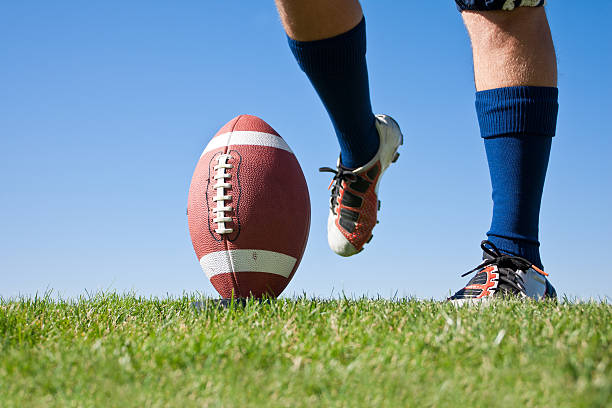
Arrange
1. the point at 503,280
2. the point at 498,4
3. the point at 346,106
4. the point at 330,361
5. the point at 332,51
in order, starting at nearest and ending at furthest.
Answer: the point at 330,361, the point at 332,51, the point at 346,106, the point at 498,4, the point at 503,280

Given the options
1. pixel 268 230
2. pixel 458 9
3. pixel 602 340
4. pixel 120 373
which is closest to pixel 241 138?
pixel 268 230

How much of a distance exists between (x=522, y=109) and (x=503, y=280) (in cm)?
102

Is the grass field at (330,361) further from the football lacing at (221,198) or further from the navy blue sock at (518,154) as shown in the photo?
the football lacing at (221,198)

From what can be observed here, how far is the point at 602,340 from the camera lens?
189 cm

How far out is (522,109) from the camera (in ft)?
10.8

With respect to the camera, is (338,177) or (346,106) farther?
(338,177)

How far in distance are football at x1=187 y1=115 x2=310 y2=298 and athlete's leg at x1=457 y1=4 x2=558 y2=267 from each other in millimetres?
1309

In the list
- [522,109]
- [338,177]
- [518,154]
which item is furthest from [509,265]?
[338,177]

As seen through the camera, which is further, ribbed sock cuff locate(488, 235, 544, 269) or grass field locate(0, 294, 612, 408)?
ribbed sock cuff locate(488, 235, 544, 269)

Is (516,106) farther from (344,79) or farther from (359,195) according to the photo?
(344,79)

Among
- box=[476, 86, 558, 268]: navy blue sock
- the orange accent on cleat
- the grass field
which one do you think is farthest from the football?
the orange accent on cleat

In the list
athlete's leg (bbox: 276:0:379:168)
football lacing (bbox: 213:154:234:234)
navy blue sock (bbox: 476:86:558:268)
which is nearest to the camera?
athlete's leg (bbox: 276:0:379:168)

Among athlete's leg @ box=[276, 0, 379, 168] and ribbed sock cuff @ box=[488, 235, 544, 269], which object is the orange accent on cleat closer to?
ribbed sock cuff @ box=[488, 235, 544, 269]

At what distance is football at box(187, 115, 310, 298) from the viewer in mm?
3598
